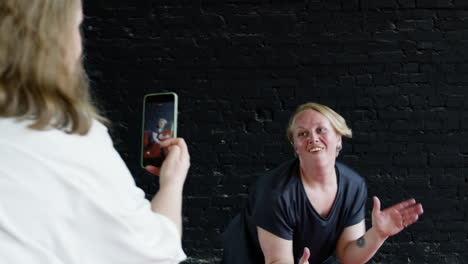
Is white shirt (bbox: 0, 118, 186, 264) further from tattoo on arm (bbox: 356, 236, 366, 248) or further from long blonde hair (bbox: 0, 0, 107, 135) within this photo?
tattoo on arm (bbox: 356, 236, 366, 248)

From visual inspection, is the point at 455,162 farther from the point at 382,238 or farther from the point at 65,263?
the point at 65,263

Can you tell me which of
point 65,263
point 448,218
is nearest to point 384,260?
point 448,218

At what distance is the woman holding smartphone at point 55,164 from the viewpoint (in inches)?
29.0

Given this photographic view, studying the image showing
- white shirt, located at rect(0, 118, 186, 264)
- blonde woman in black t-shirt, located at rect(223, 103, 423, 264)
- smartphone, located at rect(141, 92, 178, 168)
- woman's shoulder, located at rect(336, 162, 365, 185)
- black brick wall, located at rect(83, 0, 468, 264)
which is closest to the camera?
white shirt, located at rect(0, 118, 186, 264)

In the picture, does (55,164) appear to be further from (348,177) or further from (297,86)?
(297,86)

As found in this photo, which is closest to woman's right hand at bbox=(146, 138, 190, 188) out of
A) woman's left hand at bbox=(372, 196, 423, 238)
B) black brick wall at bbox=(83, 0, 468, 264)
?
woman's left hand at bbox=(372, 196, 423, 238)

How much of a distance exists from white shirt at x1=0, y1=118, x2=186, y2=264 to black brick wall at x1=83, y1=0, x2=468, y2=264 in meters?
2.78

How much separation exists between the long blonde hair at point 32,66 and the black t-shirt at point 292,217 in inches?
59.0

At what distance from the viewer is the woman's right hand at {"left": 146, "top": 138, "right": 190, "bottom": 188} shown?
1.05 m

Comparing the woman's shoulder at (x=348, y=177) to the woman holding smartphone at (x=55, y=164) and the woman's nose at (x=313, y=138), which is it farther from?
the woman holding smartphone at (x=55, y=164)

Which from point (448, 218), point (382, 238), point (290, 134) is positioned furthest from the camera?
point (448, 218)

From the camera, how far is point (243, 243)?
7.62 feet

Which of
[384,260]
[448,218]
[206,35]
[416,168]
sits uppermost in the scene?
[206,35]

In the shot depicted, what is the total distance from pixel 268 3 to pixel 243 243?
71.5 inches
